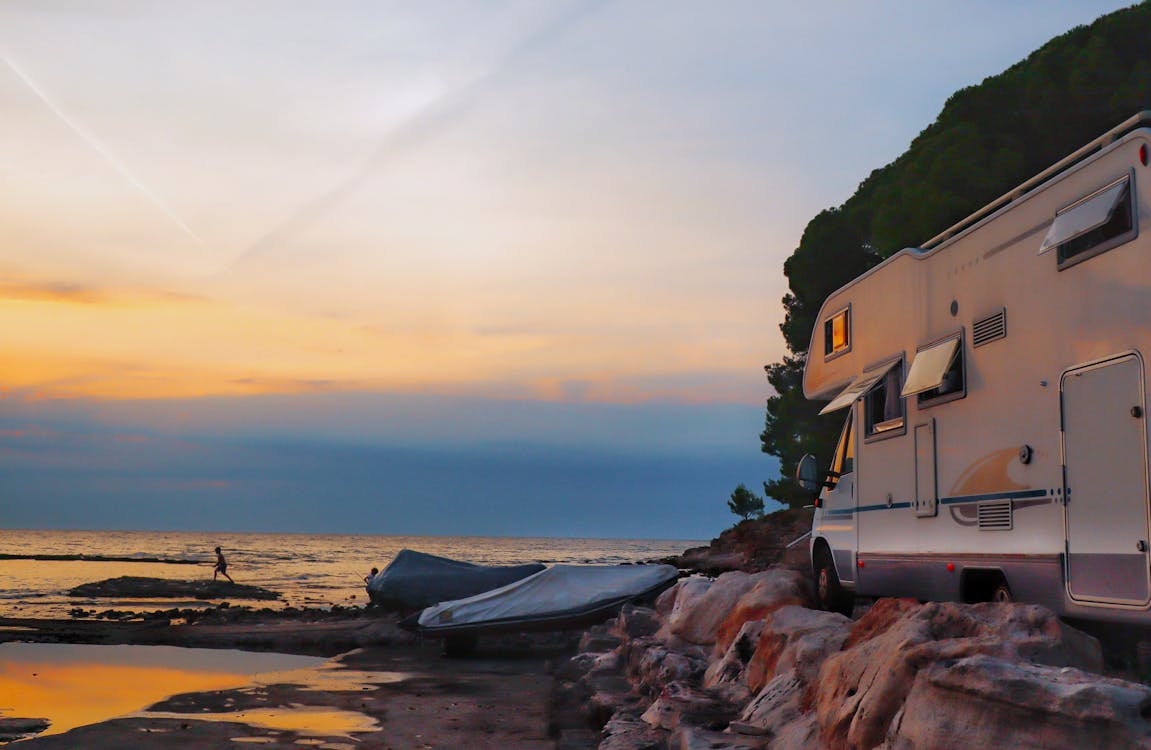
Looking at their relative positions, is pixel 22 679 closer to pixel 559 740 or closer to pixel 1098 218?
pixel 559 740

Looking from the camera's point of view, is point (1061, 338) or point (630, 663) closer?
point (1061, 338)

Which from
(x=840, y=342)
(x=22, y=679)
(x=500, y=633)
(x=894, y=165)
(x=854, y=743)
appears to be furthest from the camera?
(x=894, y=165)

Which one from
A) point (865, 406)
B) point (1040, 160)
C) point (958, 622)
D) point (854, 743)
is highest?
point (1040, 160)

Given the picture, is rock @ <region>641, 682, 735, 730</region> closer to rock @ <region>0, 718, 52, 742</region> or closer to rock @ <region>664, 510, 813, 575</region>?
rock @ <region>0, 718, 52, 742</region>

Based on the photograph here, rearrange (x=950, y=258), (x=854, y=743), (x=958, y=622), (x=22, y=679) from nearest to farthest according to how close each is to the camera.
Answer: (x=854, y=743) → (x=958, y=622) → (x=950, y=258) → (x=22, y=679)

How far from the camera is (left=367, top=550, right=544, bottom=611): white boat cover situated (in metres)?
25.6

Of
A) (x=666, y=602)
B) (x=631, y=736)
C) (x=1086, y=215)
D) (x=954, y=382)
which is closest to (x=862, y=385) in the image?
(x=954, y=382)

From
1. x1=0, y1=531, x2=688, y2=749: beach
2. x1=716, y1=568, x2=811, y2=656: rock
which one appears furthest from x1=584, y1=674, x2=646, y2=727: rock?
x1=716, y1=568, x2=811, y2=656: rock

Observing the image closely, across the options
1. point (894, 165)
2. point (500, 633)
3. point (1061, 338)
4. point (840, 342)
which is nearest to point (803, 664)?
point (1061, 338)

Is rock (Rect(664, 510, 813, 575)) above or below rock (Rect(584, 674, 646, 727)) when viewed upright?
above

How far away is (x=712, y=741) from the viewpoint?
7.78 m

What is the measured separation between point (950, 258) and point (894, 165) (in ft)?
75.0

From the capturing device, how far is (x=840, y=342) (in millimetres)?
12000

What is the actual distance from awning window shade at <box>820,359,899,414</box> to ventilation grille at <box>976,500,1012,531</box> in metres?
2.30
